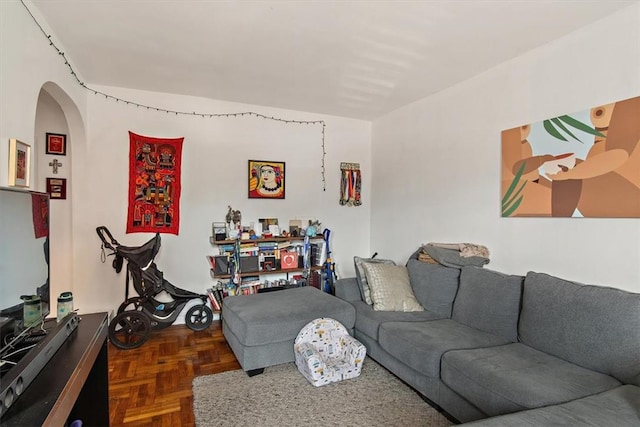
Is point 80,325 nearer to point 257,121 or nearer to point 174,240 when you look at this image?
point 174,240

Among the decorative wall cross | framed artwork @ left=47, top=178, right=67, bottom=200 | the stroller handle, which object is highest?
the decorative wall cross

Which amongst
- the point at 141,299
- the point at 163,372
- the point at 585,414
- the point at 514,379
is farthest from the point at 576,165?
the point at 141,299

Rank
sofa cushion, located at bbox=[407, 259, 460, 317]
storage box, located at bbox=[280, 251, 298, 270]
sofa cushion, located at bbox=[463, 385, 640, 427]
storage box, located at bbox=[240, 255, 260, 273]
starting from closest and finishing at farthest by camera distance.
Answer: sofa cushion, located at bbox=[463, 385, 640, 427]
sofa cushion, located at bbox=[407, 259, 460, 317]
storage box, located at bbox=[240, 255, 260, 273]
storage box, located at bbox=[280, 251, 298, 270]

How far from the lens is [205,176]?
3.97 meters

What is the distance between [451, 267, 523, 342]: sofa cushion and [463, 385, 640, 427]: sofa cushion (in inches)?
32.8

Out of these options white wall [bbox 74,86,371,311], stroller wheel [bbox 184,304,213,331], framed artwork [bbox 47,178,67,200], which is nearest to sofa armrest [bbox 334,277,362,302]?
white wall [bbox 74,86,371,311]

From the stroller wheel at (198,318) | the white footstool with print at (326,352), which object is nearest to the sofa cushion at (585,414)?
the white footstool with print at (326,352)

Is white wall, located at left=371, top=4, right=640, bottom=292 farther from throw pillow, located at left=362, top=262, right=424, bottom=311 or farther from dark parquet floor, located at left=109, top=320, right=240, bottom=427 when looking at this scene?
dark parquet floor, located at left=109, top=320, right=240, bottom=427

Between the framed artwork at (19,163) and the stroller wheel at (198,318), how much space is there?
2.06 metres

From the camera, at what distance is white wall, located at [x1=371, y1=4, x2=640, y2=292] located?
2.20m

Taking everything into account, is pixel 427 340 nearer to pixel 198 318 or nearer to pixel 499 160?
pixel 499 160

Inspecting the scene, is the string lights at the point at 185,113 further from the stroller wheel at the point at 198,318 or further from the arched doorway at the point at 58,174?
the stroller wheel at the point at 198,318

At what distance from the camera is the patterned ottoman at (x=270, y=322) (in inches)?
103

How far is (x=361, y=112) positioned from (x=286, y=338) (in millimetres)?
2974
